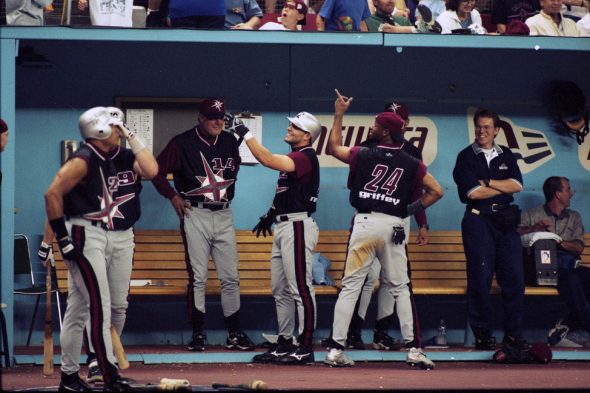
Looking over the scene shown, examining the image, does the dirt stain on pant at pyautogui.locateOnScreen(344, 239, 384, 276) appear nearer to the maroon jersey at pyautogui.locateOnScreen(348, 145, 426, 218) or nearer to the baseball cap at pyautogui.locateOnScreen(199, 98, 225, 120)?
the maroon jersey at pyautogui.locateOnScreen(348, 145, 426, 218)

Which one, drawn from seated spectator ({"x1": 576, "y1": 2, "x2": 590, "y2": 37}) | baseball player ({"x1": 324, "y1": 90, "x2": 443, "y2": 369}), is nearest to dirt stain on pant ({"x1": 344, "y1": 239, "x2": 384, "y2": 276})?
baseball player ({"x1": 324, "y1": 90, "x2": 443, "y2": 369})

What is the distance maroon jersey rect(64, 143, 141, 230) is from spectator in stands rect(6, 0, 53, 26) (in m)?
2.05

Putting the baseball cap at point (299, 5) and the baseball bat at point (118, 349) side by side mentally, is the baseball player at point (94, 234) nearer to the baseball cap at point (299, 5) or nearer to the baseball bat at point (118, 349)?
the baseball bat at point (118, 349)

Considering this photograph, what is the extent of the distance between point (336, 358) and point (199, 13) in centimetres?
307

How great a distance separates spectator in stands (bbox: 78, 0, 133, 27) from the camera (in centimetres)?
974

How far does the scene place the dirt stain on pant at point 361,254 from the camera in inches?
365

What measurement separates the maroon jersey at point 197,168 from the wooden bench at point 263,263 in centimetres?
87

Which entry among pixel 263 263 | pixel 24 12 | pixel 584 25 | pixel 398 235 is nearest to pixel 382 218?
pixel 398 235

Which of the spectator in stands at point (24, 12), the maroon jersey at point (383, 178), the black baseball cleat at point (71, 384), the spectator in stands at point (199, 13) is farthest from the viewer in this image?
the spectator in stands at point (199, 13)

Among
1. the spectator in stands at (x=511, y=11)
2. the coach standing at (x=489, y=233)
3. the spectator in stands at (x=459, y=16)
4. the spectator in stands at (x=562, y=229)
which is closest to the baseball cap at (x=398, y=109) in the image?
the coach standing at (x=489, y=233)

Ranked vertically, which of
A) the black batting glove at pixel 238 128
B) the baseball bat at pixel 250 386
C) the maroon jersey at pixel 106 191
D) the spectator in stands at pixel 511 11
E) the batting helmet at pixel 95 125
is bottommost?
the baseball bat at pixel 250 386

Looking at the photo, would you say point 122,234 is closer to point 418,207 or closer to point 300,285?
point 300,285

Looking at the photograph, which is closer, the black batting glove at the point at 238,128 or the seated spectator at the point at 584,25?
the black batting glove at the point at 238,128

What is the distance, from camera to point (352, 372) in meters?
9.17
